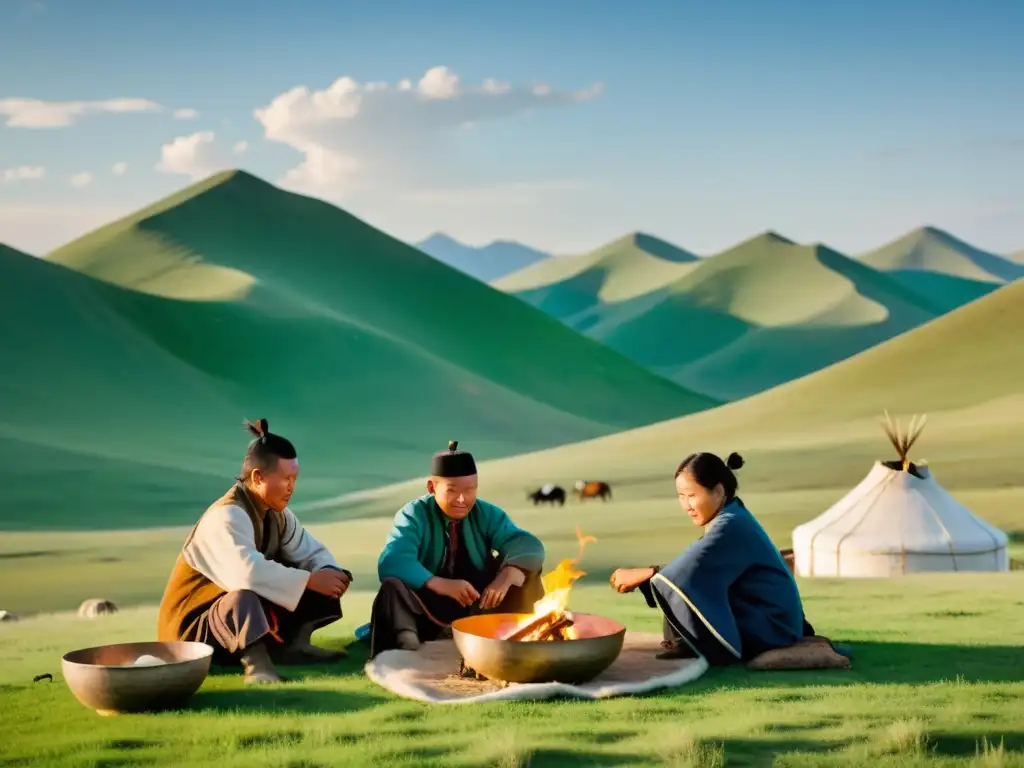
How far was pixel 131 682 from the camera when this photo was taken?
5.18 meters

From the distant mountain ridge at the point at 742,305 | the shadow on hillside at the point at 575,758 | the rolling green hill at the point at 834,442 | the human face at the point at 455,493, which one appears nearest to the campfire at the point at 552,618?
the human face at the point at 455,493

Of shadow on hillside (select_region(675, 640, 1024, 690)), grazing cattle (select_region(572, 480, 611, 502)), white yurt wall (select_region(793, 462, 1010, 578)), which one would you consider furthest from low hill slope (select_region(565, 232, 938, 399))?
shadow on hillside (select_region(675, 640, 1024, 690))

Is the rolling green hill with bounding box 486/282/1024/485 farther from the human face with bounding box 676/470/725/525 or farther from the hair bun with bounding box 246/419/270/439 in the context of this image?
the hair bun with bounding box 246/419/270/439

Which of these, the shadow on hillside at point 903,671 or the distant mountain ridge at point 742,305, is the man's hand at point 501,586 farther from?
the distant mountain ridge at point 742,305

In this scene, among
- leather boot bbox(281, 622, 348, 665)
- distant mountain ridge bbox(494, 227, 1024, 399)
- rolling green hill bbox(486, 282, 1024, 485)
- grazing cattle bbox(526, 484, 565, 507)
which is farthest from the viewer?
distant mountain ridge bbox(494, 227, 1024, 399)

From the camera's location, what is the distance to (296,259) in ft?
291

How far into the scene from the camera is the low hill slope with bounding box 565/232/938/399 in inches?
4355

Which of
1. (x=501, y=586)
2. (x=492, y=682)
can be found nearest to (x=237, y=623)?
(x=492, y=682)

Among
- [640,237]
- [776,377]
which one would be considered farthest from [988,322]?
[640,237]

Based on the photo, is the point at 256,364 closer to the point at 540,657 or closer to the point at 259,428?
the point at 259,428

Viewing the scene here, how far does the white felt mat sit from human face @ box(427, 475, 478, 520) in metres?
0.70

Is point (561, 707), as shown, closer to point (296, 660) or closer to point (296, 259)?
point (296, 660)

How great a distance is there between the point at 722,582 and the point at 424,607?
60.5 inches

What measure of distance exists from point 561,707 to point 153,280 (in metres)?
78.4
